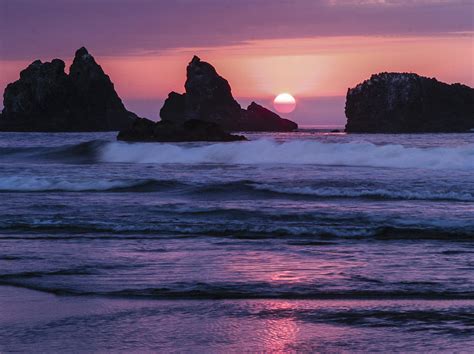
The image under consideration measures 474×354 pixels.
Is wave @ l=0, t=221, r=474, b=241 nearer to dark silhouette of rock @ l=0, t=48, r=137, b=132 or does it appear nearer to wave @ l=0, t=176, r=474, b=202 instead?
wave @ l=0, t=176, r=474, b=202

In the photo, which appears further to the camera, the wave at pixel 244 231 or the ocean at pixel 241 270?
the wave at pixel 244 231

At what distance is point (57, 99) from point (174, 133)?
75.8 meters

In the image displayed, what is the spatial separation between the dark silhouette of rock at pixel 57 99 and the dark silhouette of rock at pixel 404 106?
4189 centimetres

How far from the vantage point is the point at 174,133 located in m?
60.4

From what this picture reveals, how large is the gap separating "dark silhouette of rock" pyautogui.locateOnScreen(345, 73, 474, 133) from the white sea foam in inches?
3324

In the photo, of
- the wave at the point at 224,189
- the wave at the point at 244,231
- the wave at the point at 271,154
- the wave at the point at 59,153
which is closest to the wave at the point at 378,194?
the wave at the point at 224,189

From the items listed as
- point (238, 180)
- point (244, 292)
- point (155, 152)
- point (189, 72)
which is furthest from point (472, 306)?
point (189, 72)

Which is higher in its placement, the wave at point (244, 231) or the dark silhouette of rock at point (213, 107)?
the dark silhouette of rock at point (213, 107)

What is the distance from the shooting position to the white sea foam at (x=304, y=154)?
3438 centimetres

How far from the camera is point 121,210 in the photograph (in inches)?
643

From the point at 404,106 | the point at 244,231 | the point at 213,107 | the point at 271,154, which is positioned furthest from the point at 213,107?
the point at 244,231

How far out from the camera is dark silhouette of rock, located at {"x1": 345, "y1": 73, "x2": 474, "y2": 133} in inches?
5025

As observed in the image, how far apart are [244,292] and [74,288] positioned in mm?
1806

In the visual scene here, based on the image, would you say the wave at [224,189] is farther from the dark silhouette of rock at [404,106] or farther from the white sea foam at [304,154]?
the dark silhouette of rock at [404,106]
